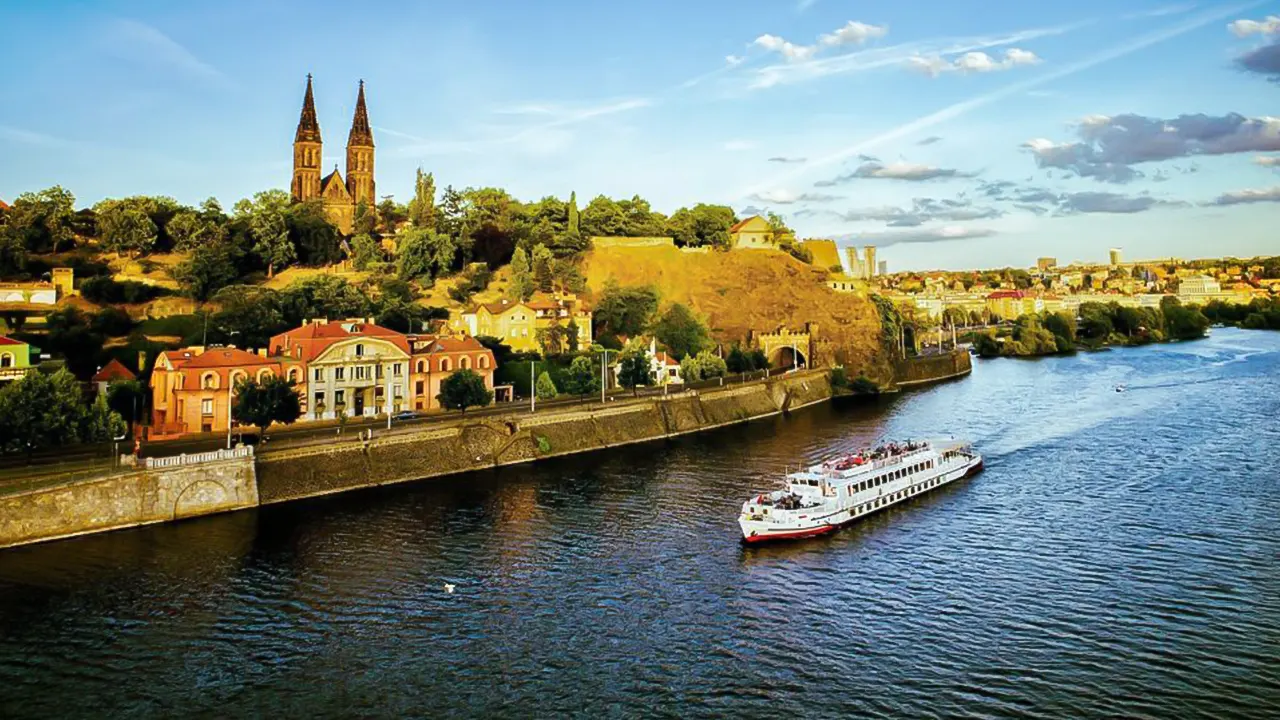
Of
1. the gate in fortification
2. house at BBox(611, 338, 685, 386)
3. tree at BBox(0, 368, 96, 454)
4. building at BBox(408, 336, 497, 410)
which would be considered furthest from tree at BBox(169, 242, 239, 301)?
the gate in fortification

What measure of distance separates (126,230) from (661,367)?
6621cm

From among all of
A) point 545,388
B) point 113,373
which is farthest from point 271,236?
point 545,388

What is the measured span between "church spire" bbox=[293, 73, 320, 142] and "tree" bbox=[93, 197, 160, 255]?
120 feet

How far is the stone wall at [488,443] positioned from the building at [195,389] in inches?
417

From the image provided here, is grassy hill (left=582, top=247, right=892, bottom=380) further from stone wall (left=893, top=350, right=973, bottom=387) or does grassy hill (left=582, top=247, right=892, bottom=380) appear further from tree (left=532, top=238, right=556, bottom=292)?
tree (left=532, top=238, right=556, bottom=292)

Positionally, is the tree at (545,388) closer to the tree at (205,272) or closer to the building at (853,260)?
the tree at (205,272)

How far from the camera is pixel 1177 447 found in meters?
64.3

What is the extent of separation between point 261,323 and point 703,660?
62.1 m

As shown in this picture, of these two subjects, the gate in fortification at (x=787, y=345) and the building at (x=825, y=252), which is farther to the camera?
the building at (x=825, y=252)

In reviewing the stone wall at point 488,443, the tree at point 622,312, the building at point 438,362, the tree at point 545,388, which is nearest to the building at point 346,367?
the building at point 438,362

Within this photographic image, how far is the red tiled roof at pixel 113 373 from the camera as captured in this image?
2571 inches

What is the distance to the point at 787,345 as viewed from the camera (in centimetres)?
11650

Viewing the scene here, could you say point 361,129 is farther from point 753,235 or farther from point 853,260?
point 853,260

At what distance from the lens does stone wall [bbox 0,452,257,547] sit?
42031 millimetres
